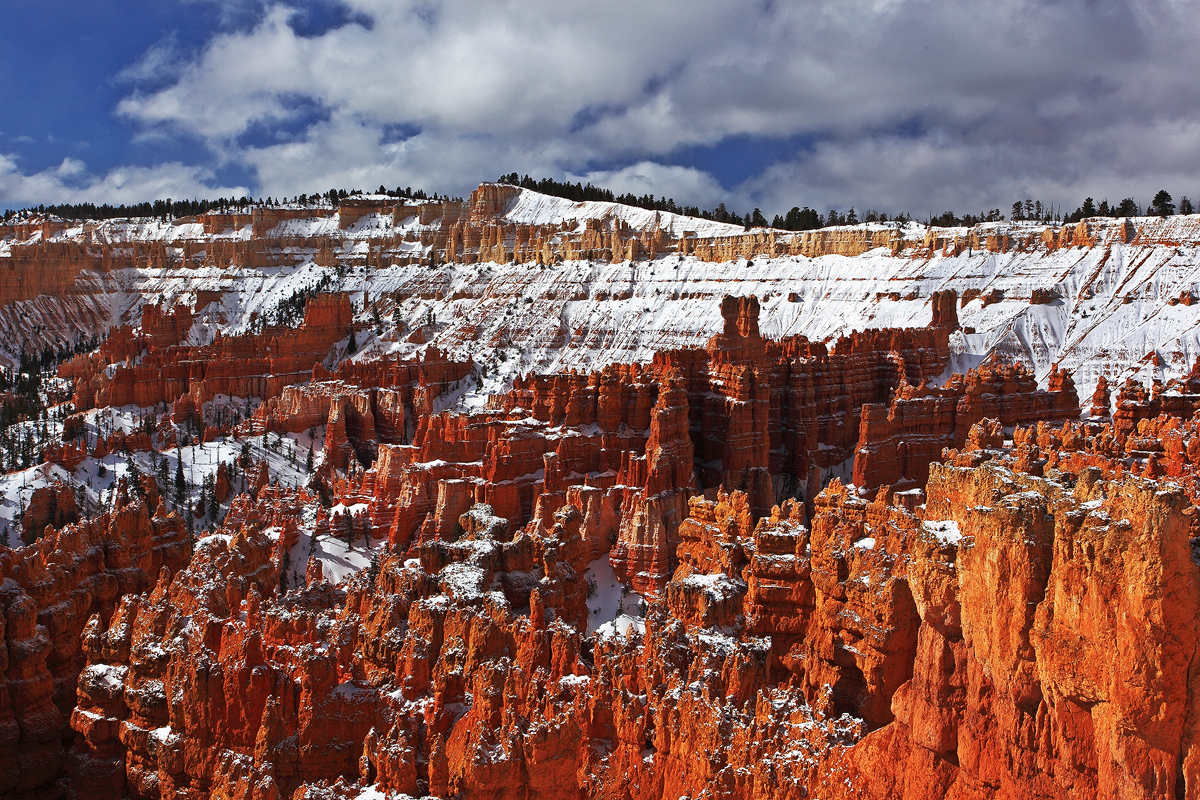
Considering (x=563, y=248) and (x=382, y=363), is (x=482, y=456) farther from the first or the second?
(x=563, y=248)

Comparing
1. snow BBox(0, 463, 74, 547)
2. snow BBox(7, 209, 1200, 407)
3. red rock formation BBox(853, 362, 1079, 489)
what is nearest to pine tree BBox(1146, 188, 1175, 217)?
snow BBox(7, 209, 1200, 407)

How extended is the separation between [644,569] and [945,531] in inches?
821

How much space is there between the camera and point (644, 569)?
29234mm

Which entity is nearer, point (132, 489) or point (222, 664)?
point (222, 664)

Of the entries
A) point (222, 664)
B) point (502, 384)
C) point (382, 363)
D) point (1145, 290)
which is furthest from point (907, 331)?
point (222, 664)

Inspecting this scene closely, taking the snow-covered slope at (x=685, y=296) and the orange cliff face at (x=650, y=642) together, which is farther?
the snow-covered slope at (x=685, y=296)

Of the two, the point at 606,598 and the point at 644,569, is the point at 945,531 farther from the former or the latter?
the point at 644,569

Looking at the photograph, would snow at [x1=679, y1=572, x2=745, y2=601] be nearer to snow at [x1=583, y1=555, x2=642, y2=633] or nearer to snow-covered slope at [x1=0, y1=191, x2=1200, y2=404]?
snow at [x1=583, y1=555, x2=642, y2=633]

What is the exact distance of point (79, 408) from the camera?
66.4m

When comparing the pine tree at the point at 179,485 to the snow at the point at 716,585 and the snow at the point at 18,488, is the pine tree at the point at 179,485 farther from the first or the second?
the snow at the point at 716,585

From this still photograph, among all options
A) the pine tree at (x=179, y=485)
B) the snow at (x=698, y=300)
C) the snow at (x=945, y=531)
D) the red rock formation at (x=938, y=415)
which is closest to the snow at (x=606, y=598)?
the red rock formation at (x=938, y=415)

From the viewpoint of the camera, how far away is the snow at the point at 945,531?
28.8ft

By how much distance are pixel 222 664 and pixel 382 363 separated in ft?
186

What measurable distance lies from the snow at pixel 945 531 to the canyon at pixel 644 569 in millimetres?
36
